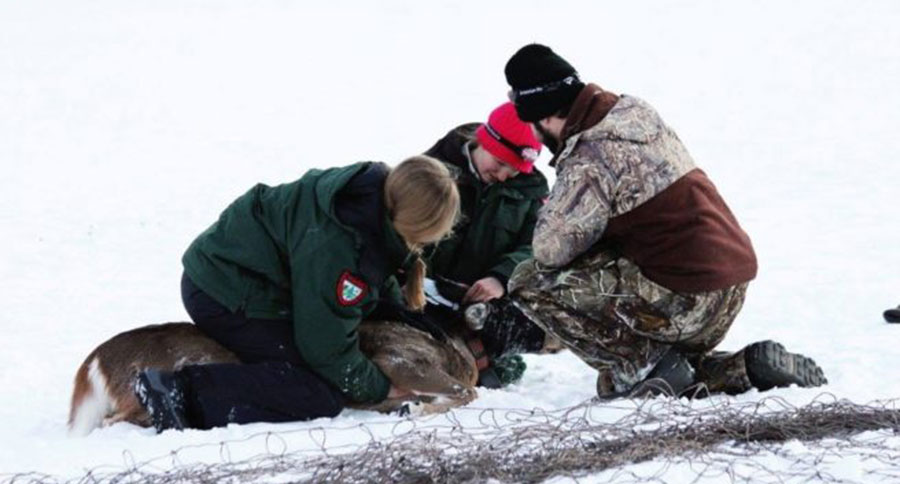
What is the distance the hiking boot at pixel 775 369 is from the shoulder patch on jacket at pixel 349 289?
166 cm

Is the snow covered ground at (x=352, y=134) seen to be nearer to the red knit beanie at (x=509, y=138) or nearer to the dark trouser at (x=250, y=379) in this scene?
the dark trouser at (x=250, y=379)

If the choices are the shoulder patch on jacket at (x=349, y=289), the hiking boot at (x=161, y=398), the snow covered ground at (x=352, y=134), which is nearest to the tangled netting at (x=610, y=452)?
the snow covered ground at (x=352, y=134)

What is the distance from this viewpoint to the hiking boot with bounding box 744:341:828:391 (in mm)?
5016

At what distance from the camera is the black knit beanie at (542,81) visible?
16.6 ft

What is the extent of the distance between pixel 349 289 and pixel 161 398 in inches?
33.6

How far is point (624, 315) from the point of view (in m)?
5.09

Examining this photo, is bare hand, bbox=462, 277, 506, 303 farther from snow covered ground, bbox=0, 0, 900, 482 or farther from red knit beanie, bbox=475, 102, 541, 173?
red knit beanie, bbox=475, 102, 541, 173

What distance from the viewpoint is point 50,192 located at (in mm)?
11062

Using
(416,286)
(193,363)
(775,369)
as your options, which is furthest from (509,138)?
(193,363)

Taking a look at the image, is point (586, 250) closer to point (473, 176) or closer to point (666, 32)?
point (473, 176)

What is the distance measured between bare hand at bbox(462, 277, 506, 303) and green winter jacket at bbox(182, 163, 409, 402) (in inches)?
31.3

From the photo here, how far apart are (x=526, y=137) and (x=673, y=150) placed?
101 centimetres

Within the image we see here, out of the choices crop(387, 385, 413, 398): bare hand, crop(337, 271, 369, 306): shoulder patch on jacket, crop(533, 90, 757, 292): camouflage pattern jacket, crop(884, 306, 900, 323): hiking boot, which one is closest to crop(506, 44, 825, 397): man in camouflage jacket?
crop(533, 90, 757, 292): camouflage pattern jacket

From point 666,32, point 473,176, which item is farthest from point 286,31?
point 473,176
